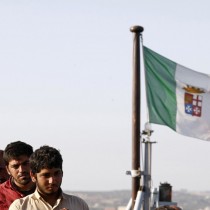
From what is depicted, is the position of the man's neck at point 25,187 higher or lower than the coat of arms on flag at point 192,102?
lower

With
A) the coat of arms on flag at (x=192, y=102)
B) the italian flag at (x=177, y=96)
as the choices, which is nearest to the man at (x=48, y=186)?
the italian flag at (x=177, y=96)

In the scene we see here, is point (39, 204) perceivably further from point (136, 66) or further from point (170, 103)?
point (170, 103)

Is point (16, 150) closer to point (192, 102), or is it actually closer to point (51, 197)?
point (51, 197)

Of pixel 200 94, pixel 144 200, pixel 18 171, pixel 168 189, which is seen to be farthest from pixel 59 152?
pixel 200 94

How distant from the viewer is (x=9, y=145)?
11.7 meters

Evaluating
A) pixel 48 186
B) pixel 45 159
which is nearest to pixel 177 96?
pixel 45 159

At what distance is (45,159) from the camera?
395 inches

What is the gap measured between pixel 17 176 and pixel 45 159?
59.6 inches

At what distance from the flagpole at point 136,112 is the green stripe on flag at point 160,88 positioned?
795 millimetres

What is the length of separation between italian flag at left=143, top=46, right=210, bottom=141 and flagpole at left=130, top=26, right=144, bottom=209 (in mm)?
833

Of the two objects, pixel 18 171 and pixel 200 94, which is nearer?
pixel 18 171

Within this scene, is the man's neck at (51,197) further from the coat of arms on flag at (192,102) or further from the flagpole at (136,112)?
the coat of arms on flag at (192,102)

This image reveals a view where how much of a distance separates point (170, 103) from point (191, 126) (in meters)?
0.62

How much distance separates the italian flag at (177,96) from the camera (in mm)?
20641
